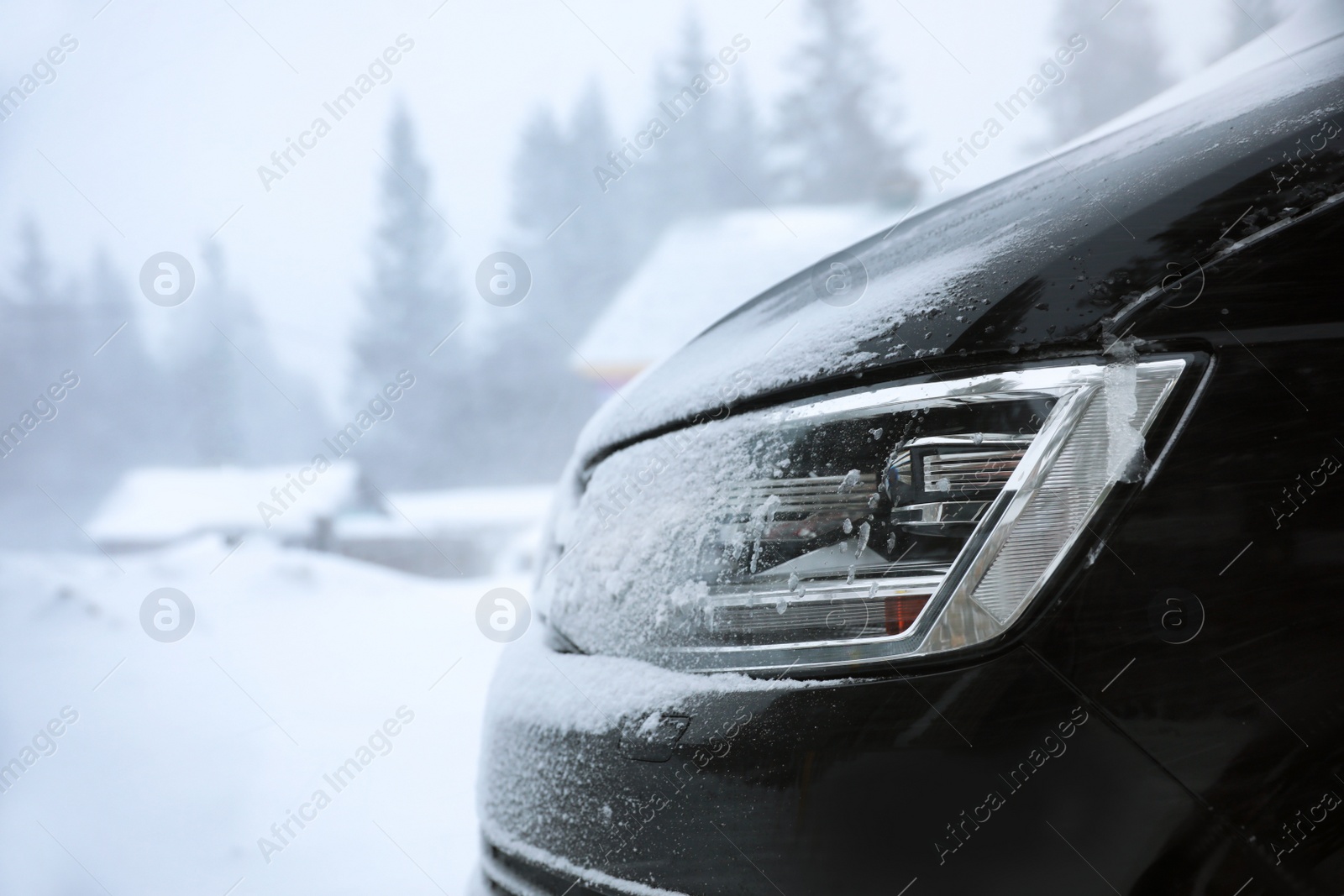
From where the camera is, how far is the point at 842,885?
718 mm

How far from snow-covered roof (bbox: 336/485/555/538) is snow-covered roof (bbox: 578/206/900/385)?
3.16 metres

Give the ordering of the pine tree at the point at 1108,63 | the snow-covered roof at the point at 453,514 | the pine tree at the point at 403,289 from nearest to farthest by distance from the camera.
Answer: the snow-covered roof at the point at 453,514 → the pine tree at the point at 1108,63 → the pine tree at the point at 403,289

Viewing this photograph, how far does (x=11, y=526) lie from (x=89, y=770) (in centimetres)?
1308

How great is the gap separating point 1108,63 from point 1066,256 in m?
24.7

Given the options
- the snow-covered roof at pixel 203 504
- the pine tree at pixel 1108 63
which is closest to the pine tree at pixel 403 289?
the snow-covered roof at pixel 203 504

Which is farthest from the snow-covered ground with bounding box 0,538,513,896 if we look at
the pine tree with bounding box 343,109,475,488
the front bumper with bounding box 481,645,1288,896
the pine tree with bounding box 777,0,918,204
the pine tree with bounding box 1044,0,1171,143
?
the pine tree with bounding box 1044,0,1171,143

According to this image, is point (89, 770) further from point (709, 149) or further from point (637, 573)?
point (709, 149)

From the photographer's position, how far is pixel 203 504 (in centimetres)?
1648

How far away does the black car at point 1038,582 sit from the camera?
2.19 feet

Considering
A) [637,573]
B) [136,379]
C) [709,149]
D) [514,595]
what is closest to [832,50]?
[709,149]

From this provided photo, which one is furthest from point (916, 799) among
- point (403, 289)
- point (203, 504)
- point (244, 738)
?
point (403, 289)

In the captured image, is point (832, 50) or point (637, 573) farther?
point (832, 50)

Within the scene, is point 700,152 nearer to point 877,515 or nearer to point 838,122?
point 838,122

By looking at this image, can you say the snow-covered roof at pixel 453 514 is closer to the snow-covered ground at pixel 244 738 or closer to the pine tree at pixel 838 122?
the snow-covered ground at pixel 244 738
